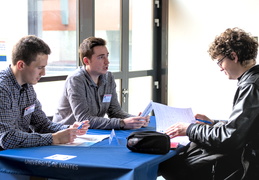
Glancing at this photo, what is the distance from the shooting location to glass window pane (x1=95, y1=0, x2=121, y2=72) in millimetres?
5082

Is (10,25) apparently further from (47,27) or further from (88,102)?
(88,102)

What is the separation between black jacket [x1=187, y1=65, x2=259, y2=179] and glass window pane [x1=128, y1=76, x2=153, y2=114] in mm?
3561

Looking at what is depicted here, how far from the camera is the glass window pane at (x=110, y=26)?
200 inches

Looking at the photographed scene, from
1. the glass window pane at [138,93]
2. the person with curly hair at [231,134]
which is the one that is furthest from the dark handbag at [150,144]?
the glass window pane at [138,93]

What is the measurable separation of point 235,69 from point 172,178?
2.67 ft

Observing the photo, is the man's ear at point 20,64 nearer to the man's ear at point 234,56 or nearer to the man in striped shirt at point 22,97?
the man in striped shirt at point 22,97

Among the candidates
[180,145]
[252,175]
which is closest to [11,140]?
[180,145]

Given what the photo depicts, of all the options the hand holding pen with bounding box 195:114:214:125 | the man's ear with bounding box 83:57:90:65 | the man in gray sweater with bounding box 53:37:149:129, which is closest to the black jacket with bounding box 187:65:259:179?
the hand holding pen with bounding box 195:114:214:125

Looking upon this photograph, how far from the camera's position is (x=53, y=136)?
8.30 ft

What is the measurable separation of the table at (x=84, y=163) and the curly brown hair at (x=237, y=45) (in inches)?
27.2

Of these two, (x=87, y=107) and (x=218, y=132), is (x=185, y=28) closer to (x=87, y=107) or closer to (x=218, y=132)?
(x=87, y=107)

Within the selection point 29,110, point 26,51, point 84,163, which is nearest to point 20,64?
point 26,51

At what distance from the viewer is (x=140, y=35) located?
6.12 m

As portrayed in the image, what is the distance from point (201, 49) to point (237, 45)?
3.67 m
